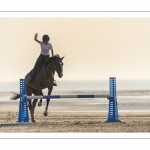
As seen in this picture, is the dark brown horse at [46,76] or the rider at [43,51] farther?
the dark brown horse at [46,76]

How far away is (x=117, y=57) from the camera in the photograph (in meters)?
53.7

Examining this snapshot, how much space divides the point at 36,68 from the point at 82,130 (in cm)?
352

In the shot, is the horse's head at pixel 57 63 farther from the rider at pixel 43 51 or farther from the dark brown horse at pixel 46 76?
the rider at pixel 43 51

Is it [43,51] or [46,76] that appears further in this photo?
[46,76]

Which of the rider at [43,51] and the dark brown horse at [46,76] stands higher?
the rider at [43,51]

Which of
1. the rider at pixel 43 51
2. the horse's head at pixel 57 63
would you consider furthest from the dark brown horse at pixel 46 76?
the rider at pixel 43 51

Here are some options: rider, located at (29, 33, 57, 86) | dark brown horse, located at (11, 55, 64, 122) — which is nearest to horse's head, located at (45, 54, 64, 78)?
dark brown horse, located at (11, 55, 64, 122)

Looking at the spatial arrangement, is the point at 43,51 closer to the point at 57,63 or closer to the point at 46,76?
the point at 57,63

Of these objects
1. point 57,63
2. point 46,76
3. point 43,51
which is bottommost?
point 46,76

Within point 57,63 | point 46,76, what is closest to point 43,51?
point 57,63

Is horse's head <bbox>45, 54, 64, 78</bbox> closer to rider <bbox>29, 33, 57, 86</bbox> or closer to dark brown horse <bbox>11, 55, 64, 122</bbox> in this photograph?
dark brown horse <bbox>11, 55, 64, 122</bbox>
